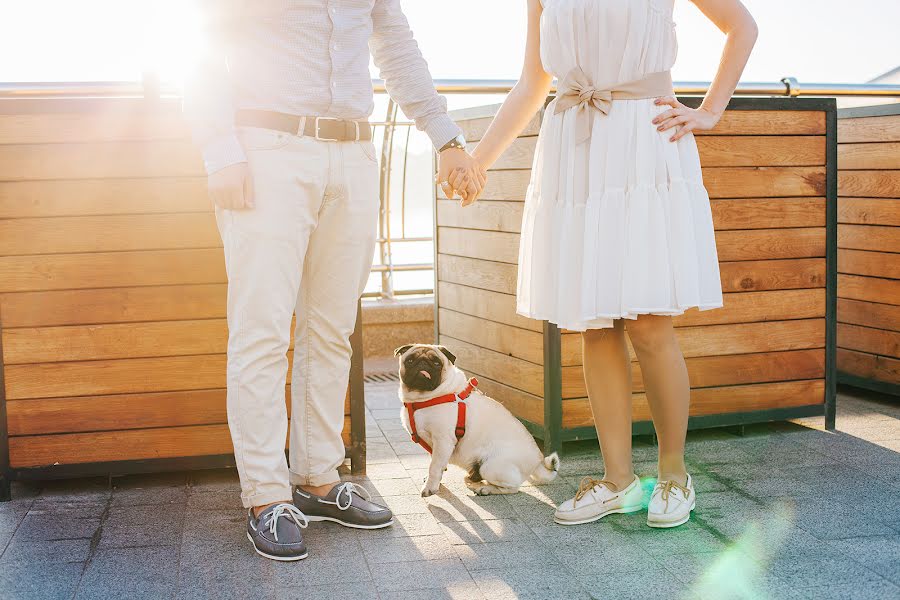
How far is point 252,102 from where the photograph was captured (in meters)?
2.45

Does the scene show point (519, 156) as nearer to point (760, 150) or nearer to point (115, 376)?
point (760, 150)

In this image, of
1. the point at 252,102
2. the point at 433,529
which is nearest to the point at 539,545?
the point at 433,529

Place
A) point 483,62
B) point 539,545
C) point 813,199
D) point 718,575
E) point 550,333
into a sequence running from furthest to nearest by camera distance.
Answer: point 483,62, point 813,199, point 550,333, point 539,545, point 718,575

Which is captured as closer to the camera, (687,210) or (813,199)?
(687,210)

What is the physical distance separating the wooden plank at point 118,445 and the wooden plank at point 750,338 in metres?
1.53

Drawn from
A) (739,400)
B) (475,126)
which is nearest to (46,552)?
(475,126)

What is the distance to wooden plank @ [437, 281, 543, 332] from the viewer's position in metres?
3.70

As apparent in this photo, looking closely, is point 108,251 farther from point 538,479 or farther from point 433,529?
point 538,479

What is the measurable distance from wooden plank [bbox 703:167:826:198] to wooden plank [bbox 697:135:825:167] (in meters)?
0.02

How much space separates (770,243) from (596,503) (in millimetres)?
1503

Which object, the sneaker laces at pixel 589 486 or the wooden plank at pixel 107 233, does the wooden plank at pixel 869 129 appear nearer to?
the sneaker laces at pixel 589 486

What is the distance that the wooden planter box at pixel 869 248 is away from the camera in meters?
4.33

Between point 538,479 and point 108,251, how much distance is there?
5.07 ft

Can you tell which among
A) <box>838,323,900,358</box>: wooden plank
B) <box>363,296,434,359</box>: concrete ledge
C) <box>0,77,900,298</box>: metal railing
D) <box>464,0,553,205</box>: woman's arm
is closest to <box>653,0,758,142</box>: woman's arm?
<box>464,0,553,205</box>: woman's arm
